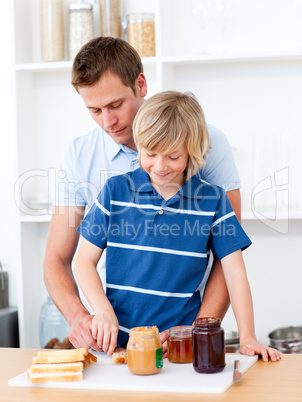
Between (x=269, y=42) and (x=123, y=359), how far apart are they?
1.83m

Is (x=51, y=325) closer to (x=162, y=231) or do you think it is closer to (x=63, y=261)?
(x=63, y=261)

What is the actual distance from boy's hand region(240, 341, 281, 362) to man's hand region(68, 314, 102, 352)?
34 cm

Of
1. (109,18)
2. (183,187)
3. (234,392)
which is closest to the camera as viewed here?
(234,392)

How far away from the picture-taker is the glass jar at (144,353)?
48.9 inches

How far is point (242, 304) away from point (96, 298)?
36cm

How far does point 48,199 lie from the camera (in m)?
2.78

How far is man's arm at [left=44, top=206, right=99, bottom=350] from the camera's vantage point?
1794 millimetres

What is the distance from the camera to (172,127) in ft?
5.04

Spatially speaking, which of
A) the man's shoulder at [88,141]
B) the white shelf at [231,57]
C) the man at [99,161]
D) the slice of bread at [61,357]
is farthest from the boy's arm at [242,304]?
the white shelf at [231,57]

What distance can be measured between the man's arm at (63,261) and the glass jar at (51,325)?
0.93 m

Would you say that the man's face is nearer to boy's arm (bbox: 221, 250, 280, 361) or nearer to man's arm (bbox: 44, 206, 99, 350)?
man's arm (bbox: 44, 206, 99, 350)

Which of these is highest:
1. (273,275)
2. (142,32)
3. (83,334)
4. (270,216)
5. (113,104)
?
(142,32)

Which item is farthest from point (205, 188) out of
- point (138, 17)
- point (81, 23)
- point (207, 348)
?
point (81, 23)

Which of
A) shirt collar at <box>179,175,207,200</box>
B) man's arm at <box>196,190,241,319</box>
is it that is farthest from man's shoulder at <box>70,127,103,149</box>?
man's arm at <box>196,190,241,319</box>
